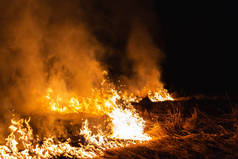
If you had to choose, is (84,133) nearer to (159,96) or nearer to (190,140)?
(190,140)

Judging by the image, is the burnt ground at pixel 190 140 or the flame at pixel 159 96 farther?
the flame at pixel 159 96

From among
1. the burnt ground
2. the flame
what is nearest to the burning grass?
the burnt ground

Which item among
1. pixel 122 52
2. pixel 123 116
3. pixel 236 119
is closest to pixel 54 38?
pixel 123 116

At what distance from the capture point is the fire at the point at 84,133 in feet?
10.8

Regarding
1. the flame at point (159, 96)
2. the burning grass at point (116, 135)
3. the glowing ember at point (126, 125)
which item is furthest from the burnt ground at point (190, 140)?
the flame at point (159, 96)

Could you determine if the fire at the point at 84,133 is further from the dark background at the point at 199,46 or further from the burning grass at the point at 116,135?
the dark background at the point at 199,46

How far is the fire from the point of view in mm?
3285

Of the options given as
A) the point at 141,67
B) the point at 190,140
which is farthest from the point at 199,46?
the point at 190,140

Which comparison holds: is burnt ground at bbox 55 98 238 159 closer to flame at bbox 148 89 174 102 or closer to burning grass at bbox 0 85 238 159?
burning grass at bbox 0 85 238 159

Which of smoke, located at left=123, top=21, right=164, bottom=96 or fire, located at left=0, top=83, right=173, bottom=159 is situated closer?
fire, located at left=0, top=83, right=173, bottom=159

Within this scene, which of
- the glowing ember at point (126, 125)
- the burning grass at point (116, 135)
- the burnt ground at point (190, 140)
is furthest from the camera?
the glowing ember at point (126, 125)

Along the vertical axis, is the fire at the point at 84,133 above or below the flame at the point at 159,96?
below

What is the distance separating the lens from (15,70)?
5938mm

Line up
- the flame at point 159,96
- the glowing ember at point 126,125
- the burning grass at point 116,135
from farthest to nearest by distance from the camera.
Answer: the flame at point 159,96 → the glowing ember at point 126,125 → the burning grass at point 116,135
